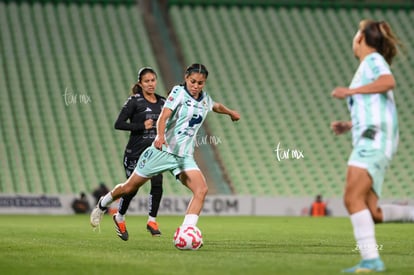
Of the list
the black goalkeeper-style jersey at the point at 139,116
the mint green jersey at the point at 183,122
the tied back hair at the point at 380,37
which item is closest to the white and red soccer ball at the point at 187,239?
the mint green jersey at the point at 183,122

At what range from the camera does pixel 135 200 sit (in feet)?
73.5

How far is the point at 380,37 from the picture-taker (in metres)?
7.44

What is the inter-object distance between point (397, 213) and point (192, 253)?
2571 millimetres

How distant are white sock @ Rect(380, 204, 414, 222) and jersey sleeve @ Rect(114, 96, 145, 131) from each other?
16.7 ft

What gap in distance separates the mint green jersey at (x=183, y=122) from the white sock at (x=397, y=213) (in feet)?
11.2

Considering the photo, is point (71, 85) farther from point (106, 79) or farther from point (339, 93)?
point (339, 93)

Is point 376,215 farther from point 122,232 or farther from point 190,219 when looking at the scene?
point 122,232

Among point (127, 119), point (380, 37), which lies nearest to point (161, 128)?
point (127, 119)

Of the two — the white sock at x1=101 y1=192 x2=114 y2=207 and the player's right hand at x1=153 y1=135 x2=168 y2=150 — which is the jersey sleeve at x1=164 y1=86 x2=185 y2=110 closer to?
the player's right hand at x1=153 y1=135 x2=168 y2=150

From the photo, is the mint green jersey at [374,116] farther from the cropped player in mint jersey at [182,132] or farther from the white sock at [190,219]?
the cropped player in mint jersey at [182,132]

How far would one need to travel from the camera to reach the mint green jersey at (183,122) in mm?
9992

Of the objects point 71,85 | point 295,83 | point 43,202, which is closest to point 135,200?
point 43,202

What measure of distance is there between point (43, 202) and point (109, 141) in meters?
4.04

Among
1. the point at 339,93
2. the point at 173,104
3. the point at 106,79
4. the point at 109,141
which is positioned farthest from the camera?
the point at 106,79
